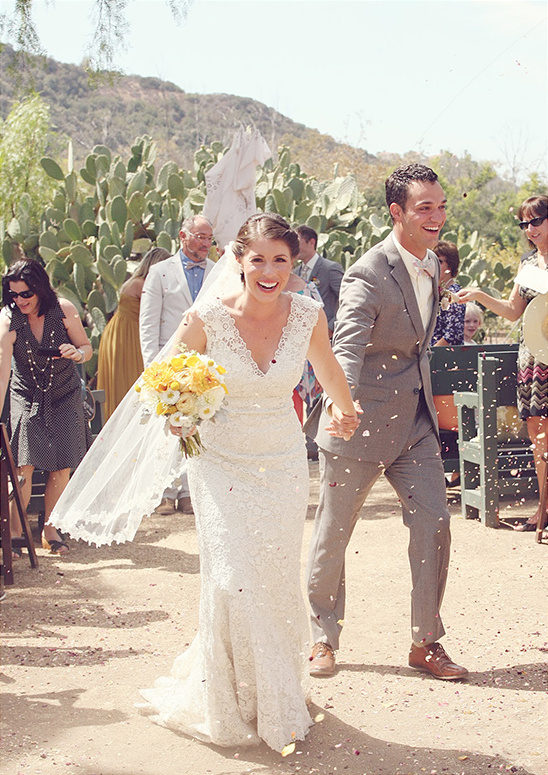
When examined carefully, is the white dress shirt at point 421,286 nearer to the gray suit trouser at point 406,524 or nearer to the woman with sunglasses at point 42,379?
the gray suit trouser at point 406,524

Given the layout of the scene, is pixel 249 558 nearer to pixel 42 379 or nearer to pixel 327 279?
pixel 42 379

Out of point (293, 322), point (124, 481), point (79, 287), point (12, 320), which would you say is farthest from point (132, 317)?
point (293, 322)

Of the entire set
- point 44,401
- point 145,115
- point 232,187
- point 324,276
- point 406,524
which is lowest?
point 406,524

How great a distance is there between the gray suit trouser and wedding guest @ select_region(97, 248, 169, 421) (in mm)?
5070

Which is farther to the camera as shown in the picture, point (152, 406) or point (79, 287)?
point (79, 287)

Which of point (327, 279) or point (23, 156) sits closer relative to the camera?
point (327, 279)

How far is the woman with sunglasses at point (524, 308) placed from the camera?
22.3ft

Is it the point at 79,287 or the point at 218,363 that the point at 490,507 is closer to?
the point at 218,363

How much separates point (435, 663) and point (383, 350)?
4.84 feet

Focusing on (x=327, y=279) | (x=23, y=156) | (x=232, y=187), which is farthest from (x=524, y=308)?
(x=23, y=156)

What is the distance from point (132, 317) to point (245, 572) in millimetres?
6090

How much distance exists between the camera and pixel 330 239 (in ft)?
48.6

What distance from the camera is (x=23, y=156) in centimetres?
2194

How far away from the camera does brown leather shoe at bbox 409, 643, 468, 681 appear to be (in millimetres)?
4539
